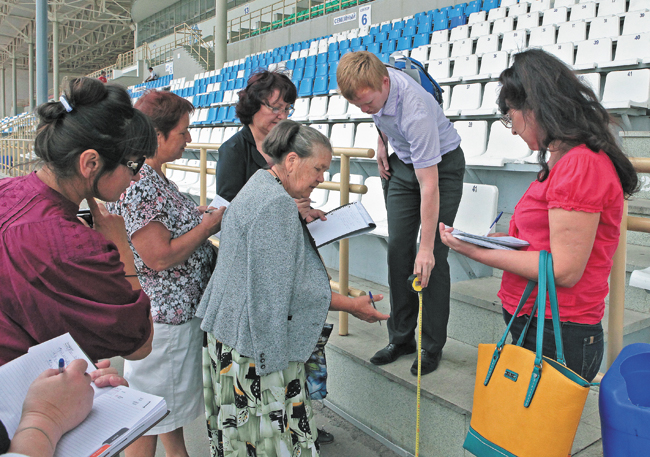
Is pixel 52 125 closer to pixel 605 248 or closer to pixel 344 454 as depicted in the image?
pixel 605 248

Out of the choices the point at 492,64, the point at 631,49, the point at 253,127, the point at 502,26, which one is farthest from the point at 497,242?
the point at 502,26

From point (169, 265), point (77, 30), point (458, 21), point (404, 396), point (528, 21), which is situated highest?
point (77, 30)

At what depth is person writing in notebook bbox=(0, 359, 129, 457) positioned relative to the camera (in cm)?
68

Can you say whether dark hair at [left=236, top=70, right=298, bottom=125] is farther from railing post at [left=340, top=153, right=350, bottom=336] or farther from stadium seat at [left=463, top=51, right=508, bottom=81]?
stadium seat at [left=463, top=51, right=508, bottom=81]

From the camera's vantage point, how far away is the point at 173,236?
1.55m

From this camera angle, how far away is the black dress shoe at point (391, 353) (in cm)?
199

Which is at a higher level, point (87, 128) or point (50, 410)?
point (87, 128)

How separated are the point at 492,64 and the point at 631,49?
4.49ft

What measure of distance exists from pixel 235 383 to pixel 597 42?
517 centimetres

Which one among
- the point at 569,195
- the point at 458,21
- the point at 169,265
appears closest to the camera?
the point at 569,195

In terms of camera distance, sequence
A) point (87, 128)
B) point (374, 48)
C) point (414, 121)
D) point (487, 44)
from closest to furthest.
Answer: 1. point (87, 128)
2. point (414, 121)
3. point (487, 44)
4. point (374, 48)

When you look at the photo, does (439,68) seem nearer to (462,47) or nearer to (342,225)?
(462,47)

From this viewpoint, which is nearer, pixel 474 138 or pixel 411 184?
pixel 411 184

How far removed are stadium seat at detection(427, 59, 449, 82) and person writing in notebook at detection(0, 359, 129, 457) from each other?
18.5 feet
